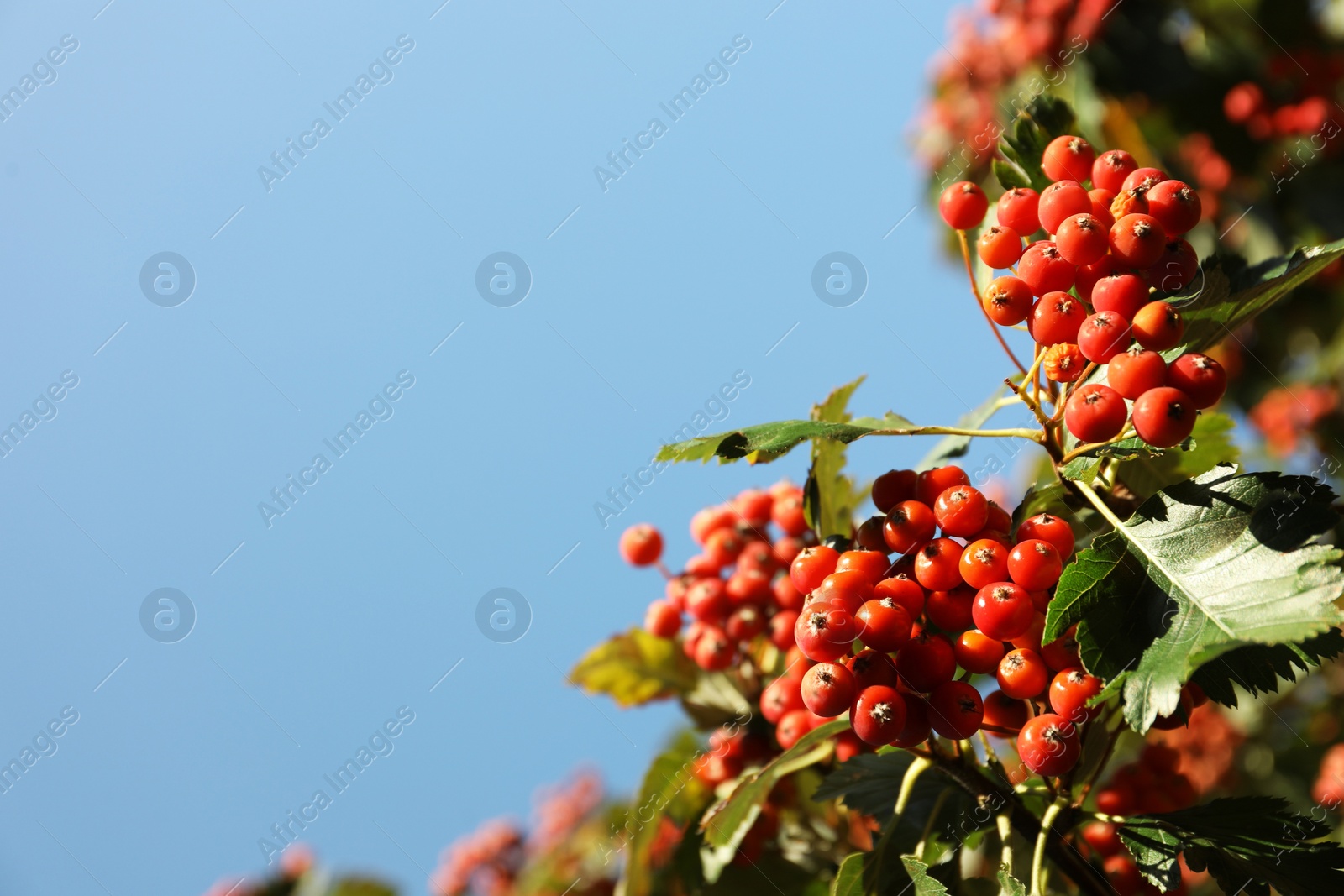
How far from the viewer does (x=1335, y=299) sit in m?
5.45

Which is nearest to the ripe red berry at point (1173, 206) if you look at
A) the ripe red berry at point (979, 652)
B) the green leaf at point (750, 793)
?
the ripe red berry at point (979, 652)

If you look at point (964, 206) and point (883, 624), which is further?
point (964, 206)

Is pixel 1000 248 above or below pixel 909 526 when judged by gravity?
above

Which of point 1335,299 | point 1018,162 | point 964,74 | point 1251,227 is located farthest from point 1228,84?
point 1018,162

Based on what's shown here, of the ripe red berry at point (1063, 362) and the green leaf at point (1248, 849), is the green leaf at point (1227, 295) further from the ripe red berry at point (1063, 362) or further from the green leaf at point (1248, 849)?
the green leaf at point (1248, 849)

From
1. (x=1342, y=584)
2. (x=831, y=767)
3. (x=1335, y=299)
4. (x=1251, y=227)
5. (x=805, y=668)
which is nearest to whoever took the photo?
(x=1342, y=584)

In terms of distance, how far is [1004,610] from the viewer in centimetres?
183

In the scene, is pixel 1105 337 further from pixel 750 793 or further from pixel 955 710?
pixel 750 793

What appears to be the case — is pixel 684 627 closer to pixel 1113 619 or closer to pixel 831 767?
pixel 831 767

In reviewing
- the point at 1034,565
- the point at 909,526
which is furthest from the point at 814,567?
the point at 1034,565

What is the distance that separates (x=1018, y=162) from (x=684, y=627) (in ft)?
6.43

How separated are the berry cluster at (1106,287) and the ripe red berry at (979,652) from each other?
18.6 inches

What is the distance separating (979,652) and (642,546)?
1639mm

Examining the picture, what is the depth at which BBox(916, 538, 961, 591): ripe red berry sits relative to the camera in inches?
77.5
